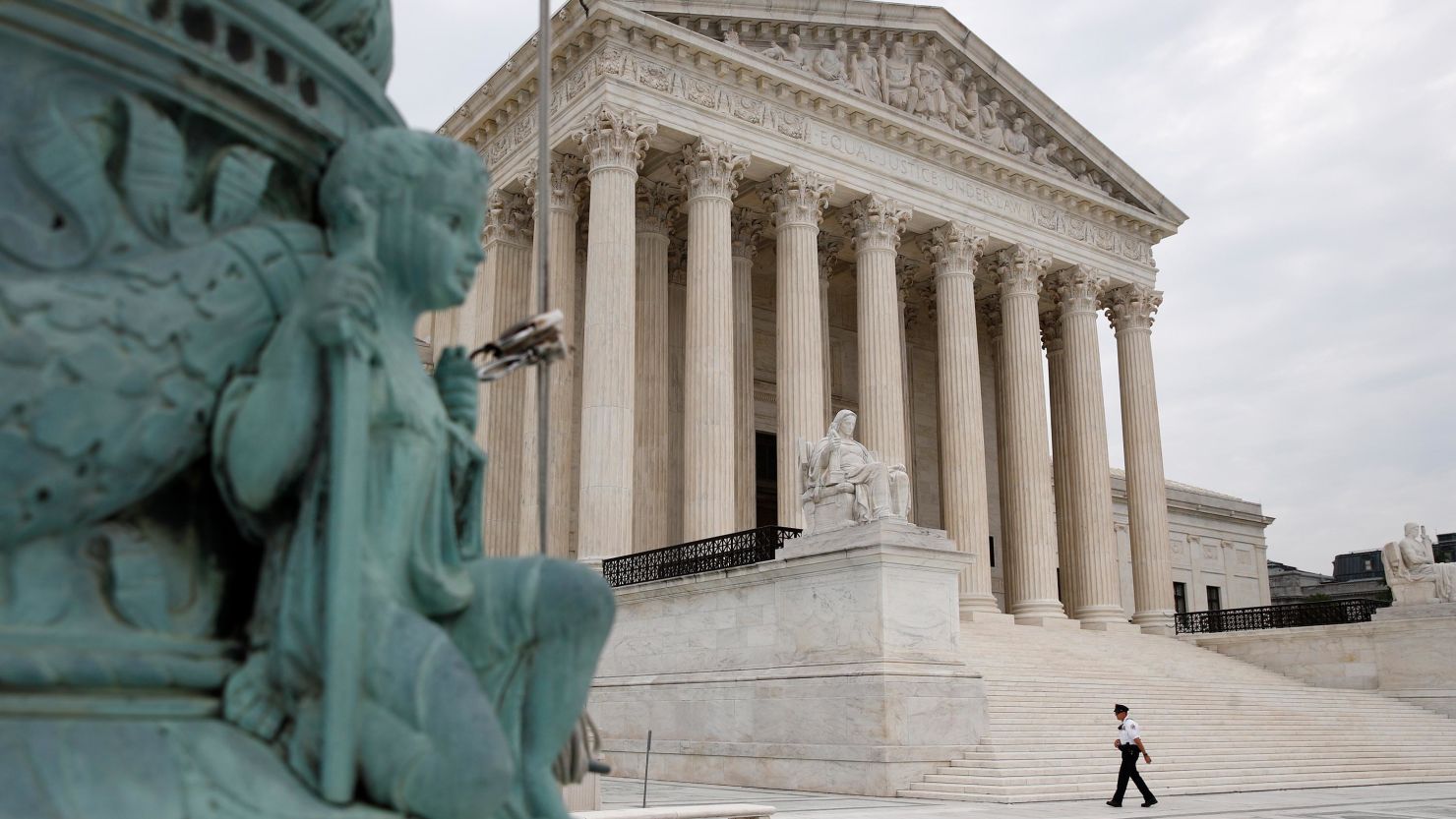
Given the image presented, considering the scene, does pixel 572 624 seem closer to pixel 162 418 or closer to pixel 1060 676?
pixel 162 418

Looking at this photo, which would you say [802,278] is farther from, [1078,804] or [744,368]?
[1078,804]

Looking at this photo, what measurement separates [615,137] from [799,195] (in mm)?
5033

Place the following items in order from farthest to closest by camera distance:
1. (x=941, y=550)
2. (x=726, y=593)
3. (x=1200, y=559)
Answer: (x=1200, y=559)
(x=726, y=593)
(x=941, y=550)

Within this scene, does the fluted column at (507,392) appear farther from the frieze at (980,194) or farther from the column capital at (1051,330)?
the column capital at (1051,330)

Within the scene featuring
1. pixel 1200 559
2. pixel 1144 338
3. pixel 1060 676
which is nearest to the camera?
pixel 1060 676

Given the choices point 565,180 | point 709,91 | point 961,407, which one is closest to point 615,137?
point 565,180

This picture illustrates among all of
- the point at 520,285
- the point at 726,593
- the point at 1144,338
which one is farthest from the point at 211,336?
the point at 1144,338

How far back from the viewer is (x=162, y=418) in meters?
2.73

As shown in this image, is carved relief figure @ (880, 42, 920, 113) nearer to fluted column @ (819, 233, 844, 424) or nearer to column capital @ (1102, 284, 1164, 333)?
fluted column @ (819, 233, 844, 424)

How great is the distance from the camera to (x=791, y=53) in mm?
29281

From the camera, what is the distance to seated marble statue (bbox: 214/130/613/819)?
8.81ft

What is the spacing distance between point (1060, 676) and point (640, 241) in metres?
14.7

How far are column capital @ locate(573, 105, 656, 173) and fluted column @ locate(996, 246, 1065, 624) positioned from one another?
→ 12.3 metres

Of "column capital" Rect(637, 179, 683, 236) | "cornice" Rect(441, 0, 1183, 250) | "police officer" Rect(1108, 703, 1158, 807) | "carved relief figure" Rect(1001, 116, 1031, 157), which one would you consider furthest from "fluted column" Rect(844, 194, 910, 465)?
"police officer" Rect(1108, 703, 1158, 807)
